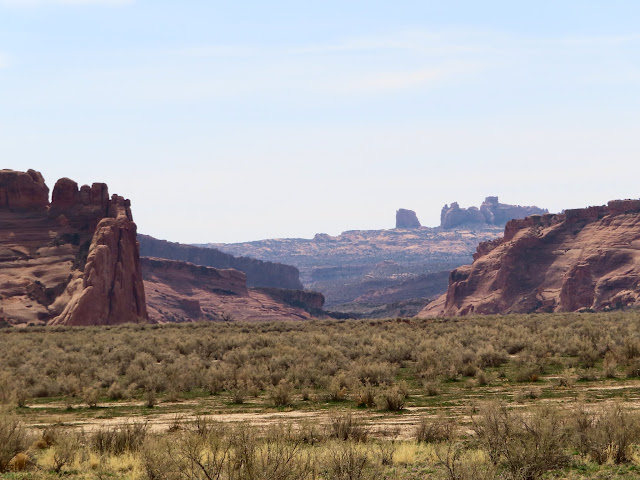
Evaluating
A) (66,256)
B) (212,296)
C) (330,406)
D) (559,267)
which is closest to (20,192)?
(66,256)

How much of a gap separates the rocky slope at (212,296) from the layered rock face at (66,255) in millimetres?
29786

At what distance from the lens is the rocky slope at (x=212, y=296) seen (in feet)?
388

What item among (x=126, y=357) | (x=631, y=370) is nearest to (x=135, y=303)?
(x=126, y=357)

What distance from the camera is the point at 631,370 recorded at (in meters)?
23.3

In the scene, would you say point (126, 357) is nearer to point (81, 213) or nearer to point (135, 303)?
point (135, 303)

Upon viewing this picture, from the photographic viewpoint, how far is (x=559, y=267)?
11238cm

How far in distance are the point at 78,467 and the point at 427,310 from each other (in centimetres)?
13886

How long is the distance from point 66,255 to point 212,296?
2171 inches

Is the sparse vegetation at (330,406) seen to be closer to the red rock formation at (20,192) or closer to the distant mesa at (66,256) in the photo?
the distant mesa at (66,256)

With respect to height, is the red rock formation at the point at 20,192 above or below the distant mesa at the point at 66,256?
above

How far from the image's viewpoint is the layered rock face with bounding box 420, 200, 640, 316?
98.8 meters

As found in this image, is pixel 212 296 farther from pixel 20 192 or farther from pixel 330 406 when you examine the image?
pixel 330 406

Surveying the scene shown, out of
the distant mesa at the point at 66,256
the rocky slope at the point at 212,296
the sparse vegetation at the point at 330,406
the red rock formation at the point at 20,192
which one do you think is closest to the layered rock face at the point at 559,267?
the rocky slope at the point at 212,296

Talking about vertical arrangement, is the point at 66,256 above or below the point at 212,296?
above
